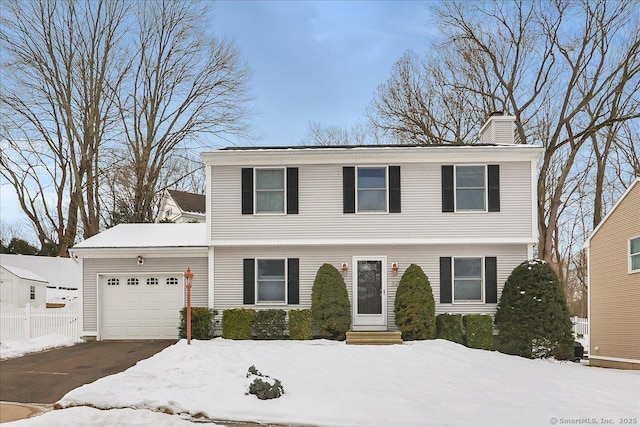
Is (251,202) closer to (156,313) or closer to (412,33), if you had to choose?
(156,313)

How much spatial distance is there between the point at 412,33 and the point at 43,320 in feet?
68.1

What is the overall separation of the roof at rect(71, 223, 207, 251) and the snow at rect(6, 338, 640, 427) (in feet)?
14.3

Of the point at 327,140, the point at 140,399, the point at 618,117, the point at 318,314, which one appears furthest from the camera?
the point at 327,140

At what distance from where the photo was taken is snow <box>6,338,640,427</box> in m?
9.04

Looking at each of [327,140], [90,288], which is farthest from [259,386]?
[327,140]

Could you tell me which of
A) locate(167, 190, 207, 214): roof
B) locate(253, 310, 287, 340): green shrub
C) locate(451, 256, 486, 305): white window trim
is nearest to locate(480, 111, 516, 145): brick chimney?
locate(451, 256, 486, 305): white window trim

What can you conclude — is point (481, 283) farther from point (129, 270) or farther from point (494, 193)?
point (129, 270)

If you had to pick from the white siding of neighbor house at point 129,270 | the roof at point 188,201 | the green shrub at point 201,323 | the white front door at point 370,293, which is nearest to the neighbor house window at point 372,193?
the white front door at point 370,293

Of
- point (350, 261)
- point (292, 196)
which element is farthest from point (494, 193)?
point (292, 196)

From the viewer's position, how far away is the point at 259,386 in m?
9.98

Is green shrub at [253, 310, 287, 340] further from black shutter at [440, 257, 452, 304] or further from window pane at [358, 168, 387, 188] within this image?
black shutter at [440, 257, 452, 304]

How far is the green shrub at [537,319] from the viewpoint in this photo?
1549cm

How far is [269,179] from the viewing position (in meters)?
17.3

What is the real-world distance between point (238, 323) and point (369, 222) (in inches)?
186
